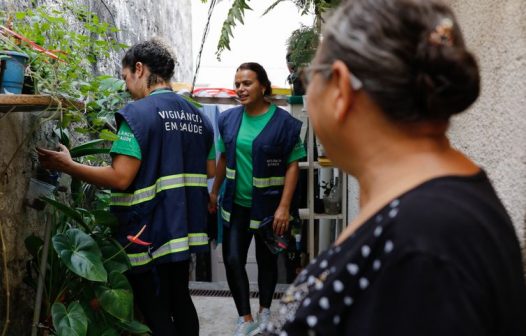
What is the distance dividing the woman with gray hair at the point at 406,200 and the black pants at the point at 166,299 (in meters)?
1.78

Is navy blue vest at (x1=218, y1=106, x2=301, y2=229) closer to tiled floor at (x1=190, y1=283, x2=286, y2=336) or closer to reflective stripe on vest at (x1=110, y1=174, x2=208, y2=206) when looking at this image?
tiled floor at (x1=190, y1=283, x2=286, y2=336)

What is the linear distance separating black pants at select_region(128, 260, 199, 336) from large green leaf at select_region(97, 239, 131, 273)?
127 mm

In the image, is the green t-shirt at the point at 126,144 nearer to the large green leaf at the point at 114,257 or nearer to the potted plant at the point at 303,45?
the large green leaf at the point at 114,257

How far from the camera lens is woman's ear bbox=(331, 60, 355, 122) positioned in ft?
2.59

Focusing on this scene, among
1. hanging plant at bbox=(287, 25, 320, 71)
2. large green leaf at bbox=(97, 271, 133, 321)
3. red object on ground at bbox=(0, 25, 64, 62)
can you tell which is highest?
hanging plant at bbox=(287, 25, 320, 71)

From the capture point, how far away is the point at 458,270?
2.18 ft

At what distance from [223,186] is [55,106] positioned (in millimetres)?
1816

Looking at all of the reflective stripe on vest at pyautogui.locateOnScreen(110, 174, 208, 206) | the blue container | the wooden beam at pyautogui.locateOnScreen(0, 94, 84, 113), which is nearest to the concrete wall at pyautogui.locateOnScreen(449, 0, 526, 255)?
the reflective stripe on vest at pyautogui.locateOnScreen(110, 174, 208, 206)

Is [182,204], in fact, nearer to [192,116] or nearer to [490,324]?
[192,116]

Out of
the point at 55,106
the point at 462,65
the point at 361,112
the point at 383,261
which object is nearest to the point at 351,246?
the point at 383,261

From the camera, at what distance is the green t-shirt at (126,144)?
232 centimetres

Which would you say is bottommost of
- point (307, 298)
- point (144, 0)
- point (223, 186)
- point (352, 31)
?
point (223, 186)

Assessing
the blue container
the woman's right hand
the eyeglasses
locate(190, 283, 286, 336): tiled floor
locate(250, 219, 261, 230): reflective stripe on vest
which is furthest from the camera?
locate(190, 283, 286, 336): tiled floor

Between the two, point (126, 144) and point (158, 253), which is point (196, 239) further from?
point (126, 144)
